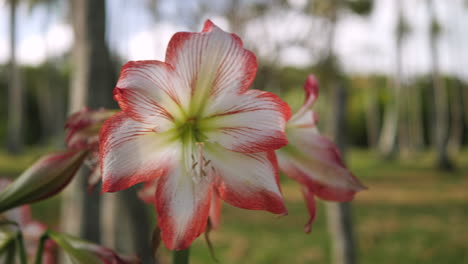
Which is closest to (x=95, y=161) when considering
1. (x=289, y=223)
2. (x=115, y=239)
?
(x=115, y=239)

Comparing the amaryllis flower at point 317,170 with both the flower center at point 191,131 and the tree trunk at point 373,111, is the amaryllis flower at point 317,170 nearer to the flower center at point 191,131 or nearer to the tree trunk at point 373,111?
the flower center at point 191,131

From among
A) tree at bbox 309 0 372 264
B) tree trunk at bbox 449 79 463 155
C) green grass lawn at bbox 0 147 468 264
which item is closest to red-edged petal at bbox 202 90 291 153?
tree at bbox 309 0 372 264

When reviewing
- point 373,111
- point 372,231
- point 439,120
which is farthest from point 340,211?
point 373,111

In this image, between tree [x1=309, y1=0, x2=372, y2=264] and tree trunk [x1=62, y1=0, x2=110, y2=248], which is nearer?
tree trunk [x1=62, y1=0, x2=110, y2=248]

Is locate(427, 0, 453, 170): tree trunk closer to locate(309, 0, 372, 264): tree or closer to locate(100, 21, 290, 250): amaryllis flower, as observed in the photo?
locate(309, 0, 372, 264): tree

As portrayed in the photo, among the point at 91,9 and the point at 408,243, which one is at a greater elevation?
the point at 91,9

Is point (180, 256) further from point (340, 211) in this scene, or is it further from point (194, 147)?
point (340, 211)

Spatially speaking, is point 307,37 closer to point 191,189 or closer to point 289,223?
point 289,223
